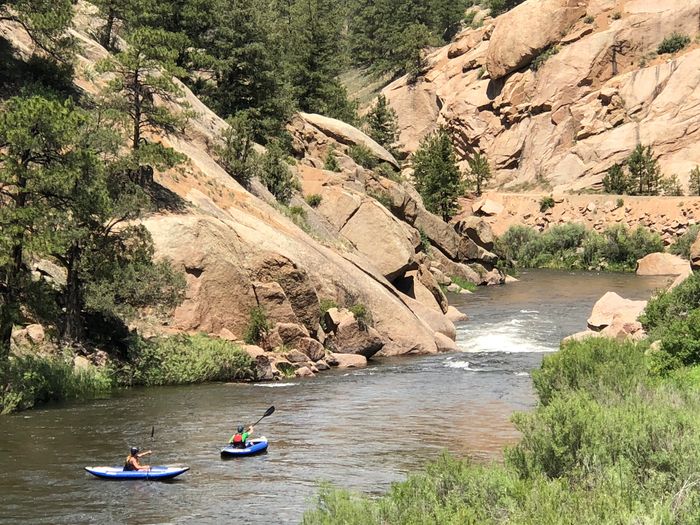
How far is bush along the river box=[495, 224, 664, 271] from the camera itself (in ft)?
254

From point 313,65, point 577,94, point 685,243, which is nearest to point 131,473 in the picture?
point 313,65

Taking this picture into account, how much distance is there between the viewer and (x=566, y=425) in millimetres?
14359

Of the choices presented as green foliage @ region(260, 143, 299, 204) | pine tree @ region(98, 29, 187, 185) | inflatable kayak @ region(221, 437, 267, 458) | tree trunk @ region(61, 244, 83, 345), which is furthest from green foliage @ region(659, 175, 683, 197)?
inflatable kayak @ region(221, 437, 267, 458)

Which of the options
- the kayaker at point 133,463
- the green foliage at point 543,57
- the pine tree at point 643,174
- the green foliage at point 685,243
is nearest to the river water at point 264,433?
the kayaker at point 133,463

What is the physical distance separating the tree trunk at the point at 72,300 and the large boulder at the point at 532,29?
81.5m

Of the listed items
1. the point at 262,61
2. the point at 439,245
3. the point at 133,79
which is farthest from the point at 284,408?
the point at 439,245

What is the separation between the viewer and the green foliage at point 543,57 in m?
99.7

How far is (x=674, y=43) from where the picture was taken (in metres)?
93.3

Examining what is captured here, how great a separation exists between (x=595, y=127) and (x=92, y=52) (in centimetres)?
6439

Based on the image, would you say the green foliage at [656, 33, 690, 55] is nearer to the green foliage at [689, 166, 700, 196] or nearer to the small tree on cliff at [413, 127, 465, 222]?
the green foliage at [689, 166, 700, 196]

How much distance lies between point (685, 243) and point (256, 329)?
5177 cm

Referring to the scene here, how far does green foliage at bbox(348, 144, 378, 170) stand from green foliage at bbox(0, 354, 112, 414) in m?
34.6

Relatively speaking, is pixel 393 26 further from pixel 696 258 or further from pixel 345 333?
pixel 345 333

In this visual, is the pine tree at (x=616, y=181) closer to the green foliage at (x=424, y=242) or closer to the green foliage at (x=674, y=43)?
the green foliage at (x=674, y=43)
